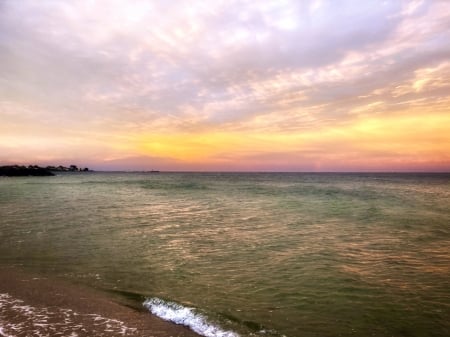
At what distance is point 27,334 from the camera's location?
24.6 feet

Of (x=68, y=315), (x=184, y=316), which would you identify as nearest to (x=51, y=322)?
(x=68, y=315)

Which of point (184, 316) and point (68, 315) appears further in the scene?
point (184, 316)

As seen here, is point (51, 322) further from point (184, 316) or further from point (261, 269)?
point (261, 269)

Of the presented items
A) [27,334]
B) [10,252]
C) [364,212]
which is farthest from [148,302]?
[364,212]

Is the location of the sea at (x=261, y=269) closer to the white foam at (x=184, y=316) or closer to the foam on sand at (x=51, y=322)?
the white foam at (x=184, y=316)

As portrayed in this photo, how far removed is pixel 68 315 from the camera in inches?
339

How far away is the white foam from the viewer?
800cm

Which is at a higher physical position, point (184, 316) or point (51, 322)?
point (51, 322)

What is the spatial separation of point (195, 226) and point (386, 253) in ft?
38.7

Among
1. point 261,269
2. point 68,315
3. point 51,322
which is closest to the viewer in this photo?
point 51,322

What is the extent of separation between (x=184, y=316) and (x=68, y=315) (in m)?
2.80

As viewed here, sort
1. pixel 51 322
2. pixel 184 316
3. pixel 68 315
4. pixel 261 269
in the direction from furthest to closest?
pixel 261 269
pixel 184 316
pixel 68 315
pixel 51 322

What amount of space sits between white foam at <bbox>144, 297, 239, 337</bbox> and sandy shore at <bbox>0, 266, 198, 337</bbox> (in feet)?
Result: 0.73

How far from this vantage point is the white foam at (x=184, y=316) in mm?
7996
